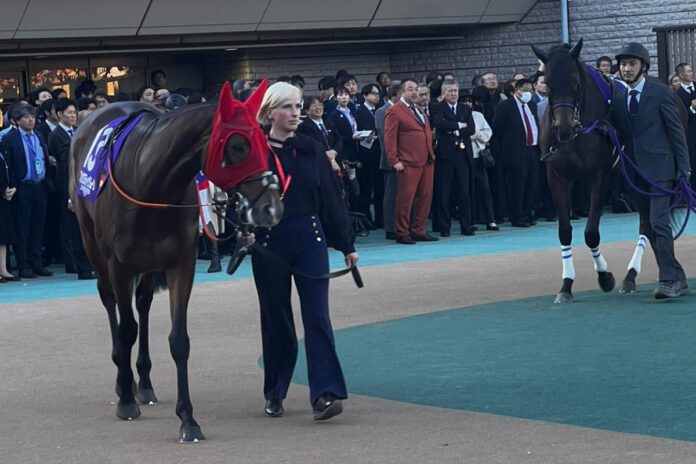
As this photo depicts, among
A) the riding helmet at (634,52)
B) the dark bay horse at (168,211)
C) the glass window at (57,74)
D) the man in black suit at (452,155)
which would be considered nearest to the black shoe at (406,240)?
the man in black suit at (452,155)

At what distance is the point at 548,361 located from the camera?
917 cm

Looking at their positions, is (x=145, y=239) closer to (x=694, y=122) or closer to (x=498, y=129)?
(x=498, y=129)

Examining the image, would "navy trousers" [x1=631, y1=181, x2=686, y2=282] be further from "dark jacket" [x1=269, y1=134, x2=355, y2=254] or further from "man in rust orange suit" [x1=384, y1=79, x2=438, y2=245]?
"man in rust orange suit" [x1=384, y1=79, x2=438, y2=245]

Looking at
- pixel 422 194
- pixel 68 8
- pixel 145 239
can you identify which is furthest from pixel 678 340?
pixel 68 8

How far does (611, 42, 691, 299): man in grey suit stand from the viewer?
38.1ft

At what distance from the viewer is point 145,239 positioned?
780 cm

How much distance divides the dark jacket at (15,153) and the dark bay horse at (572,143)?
626 centimetres

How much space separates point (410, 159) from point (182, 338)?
33.6 feet

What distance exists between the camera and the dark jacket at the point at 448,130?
1812 centimetres

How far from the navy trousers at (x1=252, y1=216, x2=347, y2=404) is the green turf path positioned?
68cm

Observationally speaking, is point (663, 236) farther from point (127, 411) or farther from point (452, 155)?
point (452, 155)

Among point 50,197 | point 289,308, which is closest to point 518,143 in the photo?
point 50,197

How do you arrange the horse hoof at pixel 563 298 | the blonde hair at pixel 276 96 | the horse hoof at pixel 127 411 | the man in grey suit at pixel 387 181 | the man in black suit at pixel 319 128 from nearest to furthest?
the blonde hair at pixel 276 96 < the horse hoof at pixel 127 411 < the horse hoof at pixel 563 298 < the man in black suit at pixel 319 128 < the man in grey suit at pixel 387 181

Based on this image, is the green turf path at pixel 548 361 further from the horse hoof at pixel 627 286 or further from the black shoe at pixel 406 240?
the black shoe at pixel 406 240
